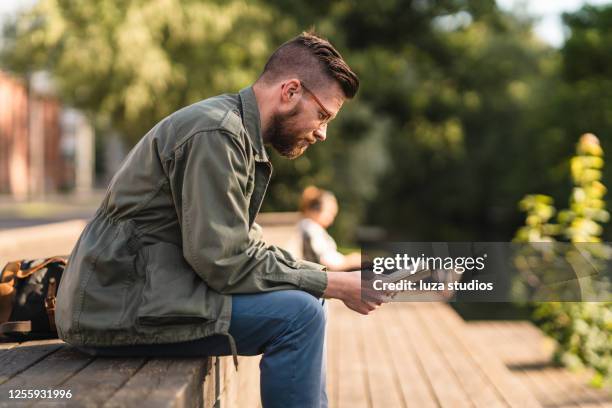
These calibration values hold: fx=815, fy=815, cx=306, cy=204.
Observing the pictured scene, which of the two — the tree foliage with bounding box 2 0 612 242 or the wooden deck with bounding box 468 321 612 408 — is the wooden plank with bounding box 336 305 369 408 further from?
the tree foliage with bounding box 2 0 612 242

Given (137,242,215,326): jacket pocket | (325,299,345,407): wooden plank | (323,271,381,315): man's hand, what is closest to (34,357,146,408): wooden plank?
(137,242,215,326): jacket pocket

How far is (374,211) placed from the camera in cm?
3603

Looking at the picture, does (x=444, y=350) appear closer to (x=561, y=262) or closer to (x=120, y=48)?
(x=561, y=262)

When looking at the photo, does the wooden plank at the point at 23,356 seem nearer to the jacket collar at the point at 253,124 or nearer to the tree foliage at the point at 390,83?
the jacket collar at the point at 253,124

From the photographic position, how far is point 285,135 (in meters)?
2.60

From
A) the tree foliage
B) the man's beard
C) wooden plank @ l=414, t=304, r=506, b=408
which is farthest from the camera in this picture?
the tree foliage

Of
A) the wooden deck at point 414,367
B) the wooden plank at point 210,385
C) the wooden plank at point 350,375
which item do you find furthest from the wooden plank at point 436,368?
the wooden plank at point 210,385

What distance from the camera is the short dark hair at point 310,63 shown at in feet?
8.30

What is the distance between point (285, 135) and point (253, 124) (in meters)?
0.16

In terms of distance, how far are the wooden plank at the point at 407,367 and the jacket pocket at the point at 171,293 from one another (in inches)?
81.8

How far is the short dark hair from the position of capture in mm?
2529

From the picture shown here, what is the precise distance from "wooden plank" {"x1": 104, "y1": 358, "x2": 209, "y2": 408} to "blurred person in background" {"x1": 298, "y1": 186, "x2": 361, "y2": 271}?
105 inches

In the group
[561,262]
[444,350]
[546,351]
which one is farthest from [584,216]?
[546,351]

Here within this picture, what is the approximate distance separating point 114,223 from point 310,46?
807 millimetres
